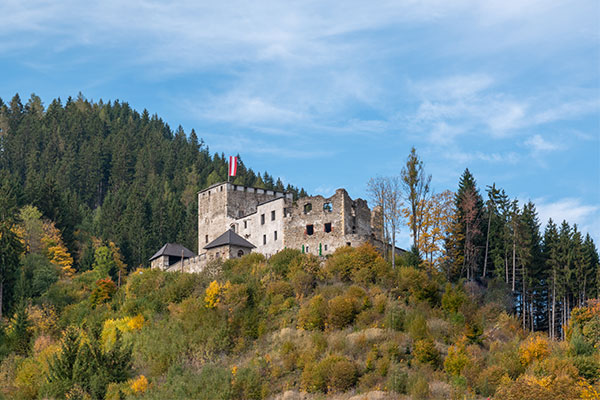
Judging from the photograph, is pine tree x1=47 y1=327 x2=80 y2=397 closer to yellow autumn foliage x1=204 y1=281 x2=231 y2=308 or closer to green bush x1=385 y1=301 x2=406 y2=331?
yellow autumn foliage x1=204 y1=281 x2=231 y2=308

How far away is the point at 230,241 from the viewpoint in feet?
215

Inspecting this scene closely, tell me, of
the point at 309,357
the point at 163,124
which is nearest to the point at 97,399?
the point at 309,357

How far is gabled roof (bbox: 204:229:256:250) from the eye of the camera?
215ft

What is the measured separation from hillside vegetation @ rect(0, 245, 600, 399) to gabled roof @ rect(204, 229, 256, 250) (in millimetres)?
2785

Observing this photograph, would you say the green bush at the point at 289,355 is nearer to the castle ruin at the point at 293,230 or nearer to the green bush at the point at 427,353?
the green bush at the point at 427,353

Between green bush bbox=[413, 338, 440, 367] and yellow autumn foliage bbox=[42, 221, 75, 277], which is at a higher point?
yellow autumn foliage bbox=[42, 221, 75, 277]

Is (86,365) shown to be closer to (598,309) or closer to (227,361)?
(227,361)

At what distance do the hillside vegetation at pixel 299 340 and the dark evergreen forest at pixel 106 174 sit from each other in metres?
30.5

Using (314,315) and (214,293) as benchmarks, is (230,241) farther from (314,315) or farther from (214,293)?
(314,315)

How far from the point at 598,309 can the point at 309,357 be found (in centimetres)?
2344

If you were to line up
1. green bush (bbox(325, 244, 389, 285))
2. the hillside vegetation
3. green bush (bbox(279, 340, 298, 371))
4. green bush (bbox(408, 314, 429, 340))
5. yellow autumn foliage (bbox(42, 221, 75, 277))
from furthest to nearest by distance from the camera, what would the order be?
yellow autumn foliage (bbox(42, 221, 75, 277))
green bush (bbox(325, 244, 389, 285))
green bush (bbox(408, 314, 429, 340))
green bush (bbox(279, 340, 298, 371))
the hillside vegetation

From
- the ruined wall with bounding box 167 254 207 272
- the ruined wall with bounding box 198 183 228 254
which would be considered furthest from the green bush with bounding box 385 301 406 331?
the ruined wall with bounding box 198 183 228 254

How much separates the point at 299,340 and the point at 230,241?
1639 centimetres

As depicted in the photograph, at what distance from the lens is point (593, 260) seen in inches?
2707
